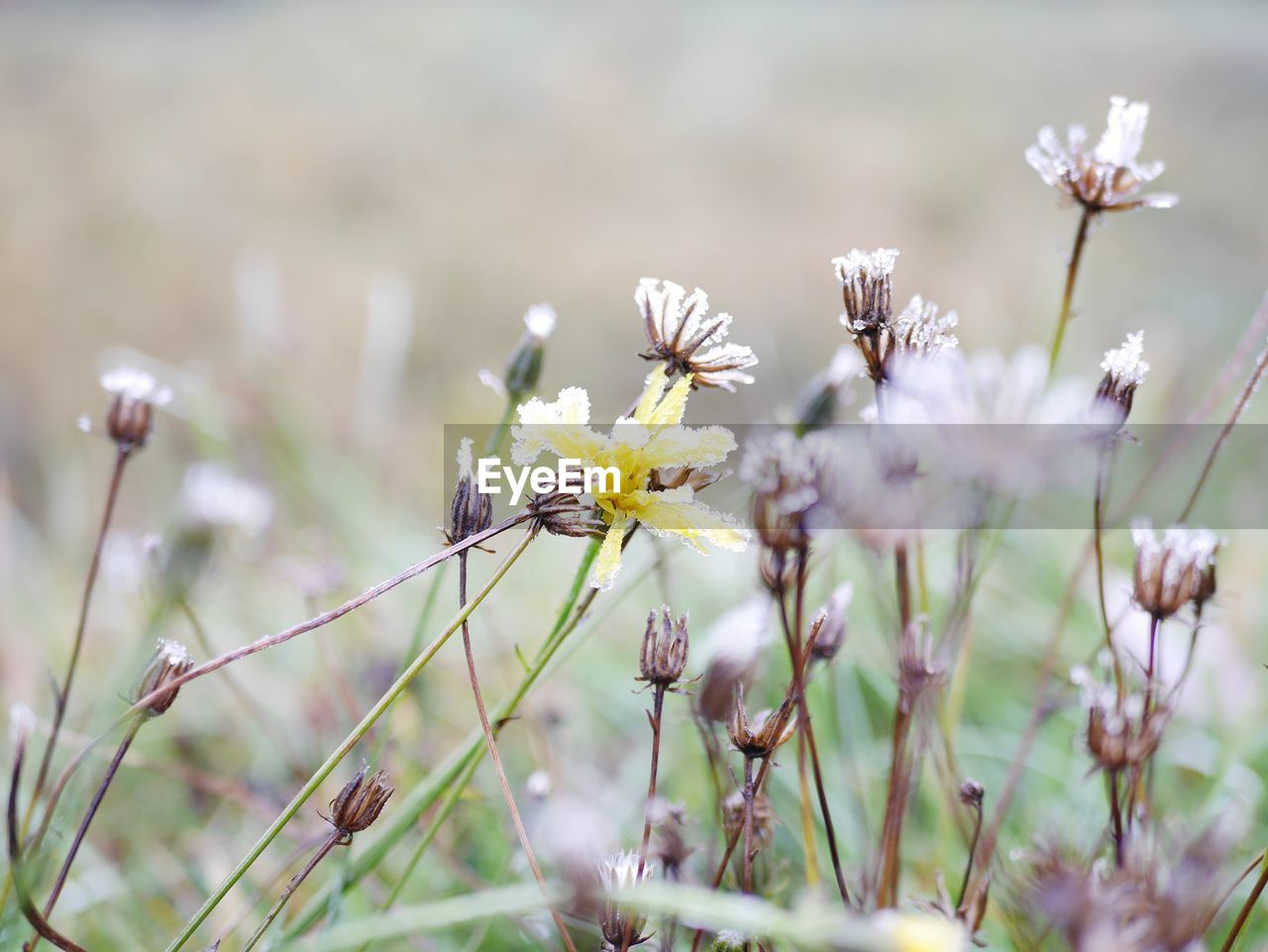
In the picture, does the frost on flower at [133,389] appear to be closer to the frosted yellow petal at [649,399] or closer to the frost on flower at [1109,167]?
the frosted yellow petal at [649,399]

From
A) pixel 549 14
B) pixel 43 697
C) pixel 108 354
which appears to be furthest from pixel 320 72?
pixel 43 697

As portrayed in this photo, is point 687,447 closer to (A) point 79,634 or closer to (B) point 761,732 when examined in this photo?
(B) point 761,732

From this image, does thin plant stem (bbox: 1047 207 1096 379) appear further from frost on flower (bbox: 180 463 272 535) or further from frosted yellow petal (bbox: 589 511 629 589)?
frost on flower (bbox: 180 463 272 535)

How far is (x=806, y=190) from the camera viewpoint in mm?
1758

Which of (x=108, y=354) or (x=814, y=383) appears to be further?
(x=108, y=354)

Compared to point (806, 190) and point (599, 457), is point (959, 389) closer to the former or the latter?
point (599, 457)

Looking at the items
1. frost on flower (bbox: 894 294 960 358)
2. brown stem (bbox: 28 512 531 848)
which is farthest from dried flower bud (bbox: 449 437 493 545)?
frost on flower (bbox: 894 294 960 358)

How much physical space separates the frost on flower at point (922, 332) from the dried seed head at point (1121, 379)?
0.12 ft

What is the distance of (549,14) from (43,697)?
1.99 metres

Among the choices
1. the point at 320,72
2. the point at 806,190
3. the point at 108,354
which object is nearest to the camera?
the point at 108,354

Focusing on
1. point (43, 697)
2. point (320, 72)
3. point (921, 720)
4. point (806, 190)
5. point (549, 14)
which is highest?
point (549, 14)

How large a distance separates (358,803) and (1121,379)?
0.20m

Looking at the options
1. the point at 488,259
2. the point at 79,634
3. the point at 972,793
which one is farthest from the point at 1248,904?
the point at 488,259

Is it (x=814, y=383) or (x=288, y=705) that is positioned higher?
(x=814, y=383)
